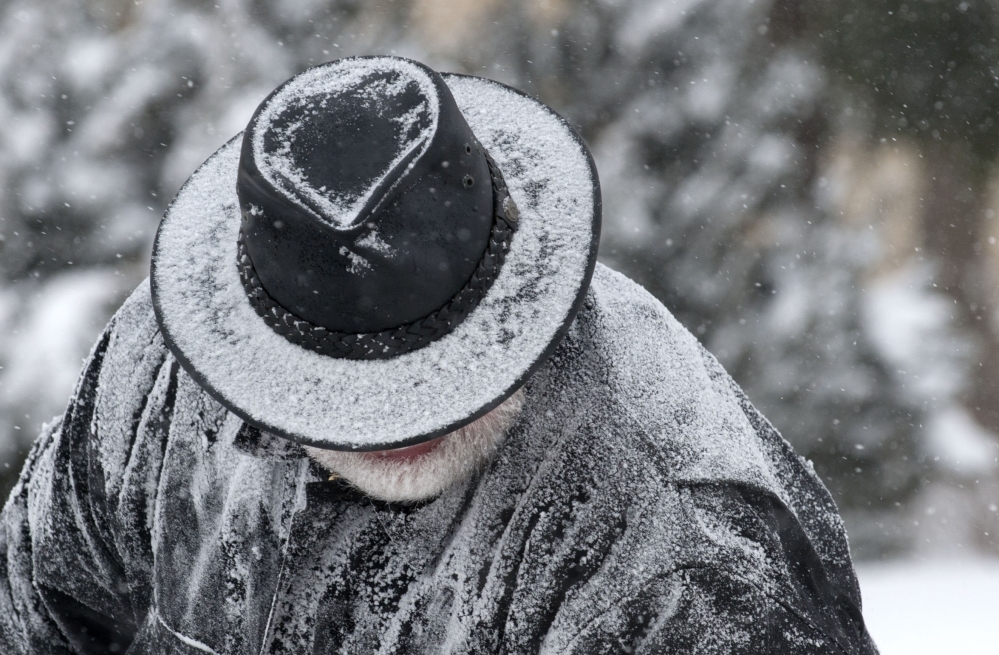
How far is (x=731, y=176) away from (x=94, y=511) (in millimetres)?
2914

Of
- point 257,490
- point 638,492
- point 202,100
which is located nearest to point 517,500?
point 638,492

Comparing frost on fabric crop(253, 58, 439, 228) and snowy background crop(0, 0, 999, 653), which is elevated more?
frost on fabric crop(253, 58, 439, 228)

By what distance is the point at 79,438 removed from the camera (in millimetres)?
1312

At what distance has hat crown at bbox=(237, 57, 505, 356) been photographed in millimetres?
813

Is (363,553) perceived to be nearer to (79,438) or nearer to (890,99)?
(79,438)

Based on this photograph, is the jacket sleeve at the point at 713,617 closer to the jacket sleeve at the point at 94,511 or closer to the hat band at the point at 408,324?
the hat band at the point at 408,324

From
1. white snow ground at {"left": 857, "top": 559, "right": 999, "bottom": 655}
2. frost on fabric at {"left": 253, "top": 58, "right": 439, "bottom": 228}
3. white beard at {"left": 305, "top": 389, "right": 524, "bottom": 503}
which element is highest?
frost on fabric at {"left": 253, "top": 58, "right": 439, "bottom": 228}

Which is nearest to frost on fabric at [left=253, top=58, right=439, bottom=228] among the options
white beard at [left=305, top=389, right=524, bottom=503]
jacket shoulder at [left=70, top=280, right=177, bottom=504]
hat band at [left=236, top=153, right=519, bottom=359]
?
hat band at [left=236, top=153, right=519, bottom=359]

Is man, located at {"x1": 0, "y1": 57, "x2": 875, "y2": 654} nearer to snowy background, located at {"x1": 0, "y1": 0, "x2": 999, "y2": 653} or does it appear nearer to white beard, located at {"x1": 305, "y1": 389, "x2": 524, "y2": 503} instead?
white beard, located at {"x1": 305, "y1": 389, "x2": 524, "y2": 503}

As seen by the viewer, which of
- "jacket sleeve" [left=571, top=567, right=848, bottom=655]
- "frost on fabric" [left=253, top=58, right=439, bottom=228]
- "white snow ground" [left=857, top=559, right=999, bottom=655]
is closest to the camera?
"frost on fabric" [left=253, top=58, right=439, bottom=228]

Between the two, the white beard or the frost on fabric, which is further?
the white beard

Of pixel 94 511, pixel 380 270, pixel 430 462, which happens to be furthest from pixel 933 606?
pixel 380 270

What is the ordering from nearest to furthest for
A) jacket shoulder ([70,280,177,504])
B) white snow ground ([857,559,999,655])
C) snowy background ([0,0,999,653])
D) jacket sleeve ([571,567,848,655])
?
jacket sleeve ([571,567,848,655]) < jacket shoulder ([70,280,177,504]) < white snow ground ([857,559,999,655]) < snowy background ([0,0,999,653])

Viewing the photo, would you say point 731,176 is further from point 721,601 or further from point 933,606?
point 721,601
